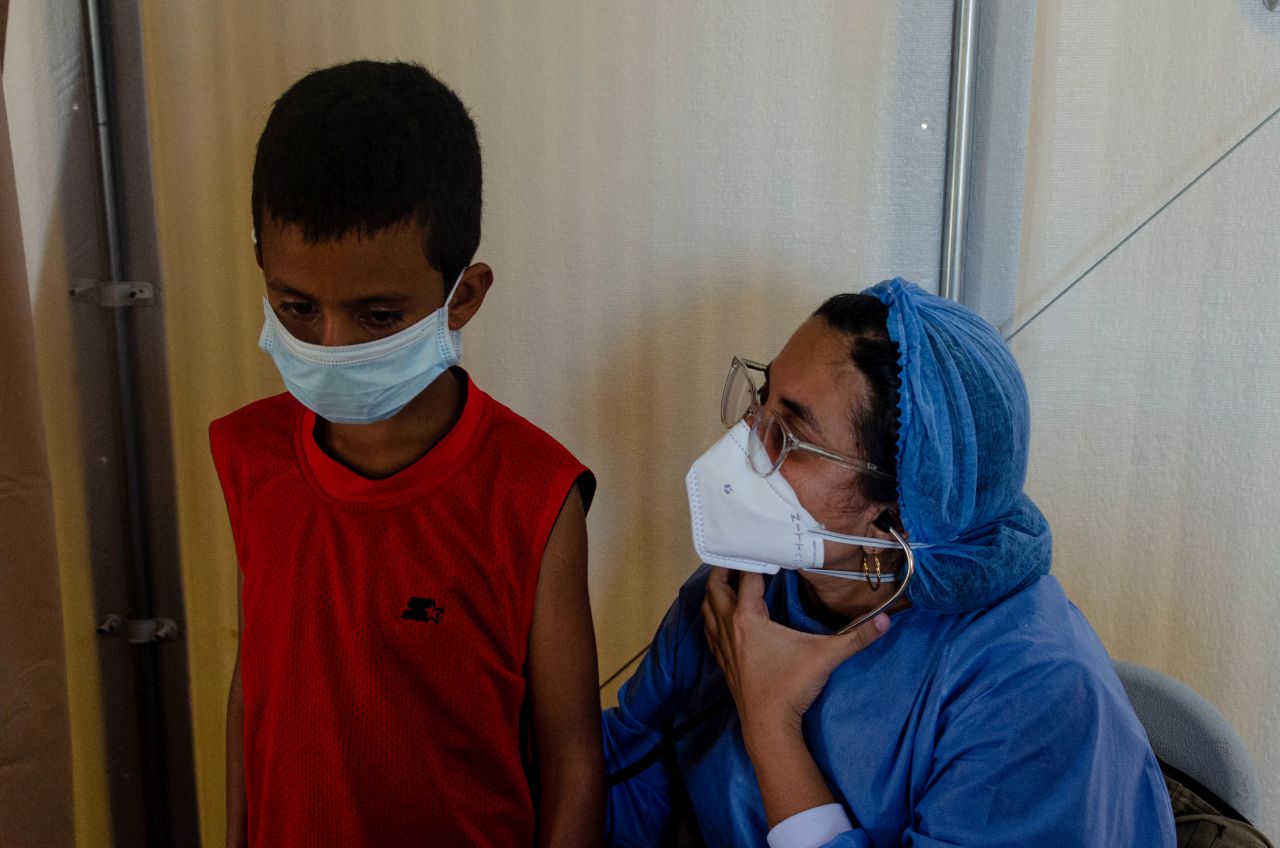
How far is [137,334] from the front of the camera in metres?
1.78

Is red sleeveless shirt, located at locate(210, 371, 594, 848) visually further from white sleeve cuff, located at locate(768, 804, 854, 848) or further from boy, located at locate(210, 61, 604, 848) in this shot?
white sleeve cuff, located at locate(768, 804, 854, 848)

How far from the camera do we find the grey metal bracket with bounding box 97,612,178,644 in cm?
180

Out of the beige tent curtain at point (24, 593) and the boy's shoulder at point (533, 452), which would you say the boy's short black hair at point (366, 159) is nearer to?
the boy's shoulder at point (533, 452)

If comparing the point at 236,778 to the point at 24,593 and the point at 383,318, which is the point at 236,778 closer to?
the point at 24,593

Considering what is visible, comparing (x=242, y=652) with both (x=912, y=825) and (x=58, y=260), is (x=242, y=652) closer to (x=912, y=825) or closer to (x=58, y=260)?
(x=912, y=825)

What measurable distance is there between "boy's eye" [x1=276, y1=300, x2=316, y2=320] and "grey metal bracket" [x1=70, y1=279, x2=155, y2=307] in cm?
89

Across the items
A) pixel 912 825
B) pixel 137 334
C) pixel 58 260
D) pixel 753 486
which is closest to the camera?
pixel 912 825

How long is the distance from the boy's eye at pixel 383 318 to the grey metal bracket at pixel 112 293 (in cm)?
96

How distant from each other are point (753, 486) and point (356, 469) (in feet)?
1.51

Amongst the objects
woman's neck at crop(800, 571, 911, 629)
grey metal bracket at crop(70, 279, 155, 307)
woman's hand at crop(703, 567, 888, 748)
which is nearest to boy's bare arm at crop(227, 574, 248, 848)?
woman's hand at crop(703, 567, 888, 748)

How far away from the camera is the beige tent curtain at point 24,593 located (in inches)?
53.1

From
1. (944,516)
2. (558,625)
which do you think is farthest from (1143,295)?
(558,625)

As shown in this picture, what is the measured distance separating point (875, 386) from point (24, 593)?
122cm

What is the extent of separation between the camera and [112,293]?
1.72 m
